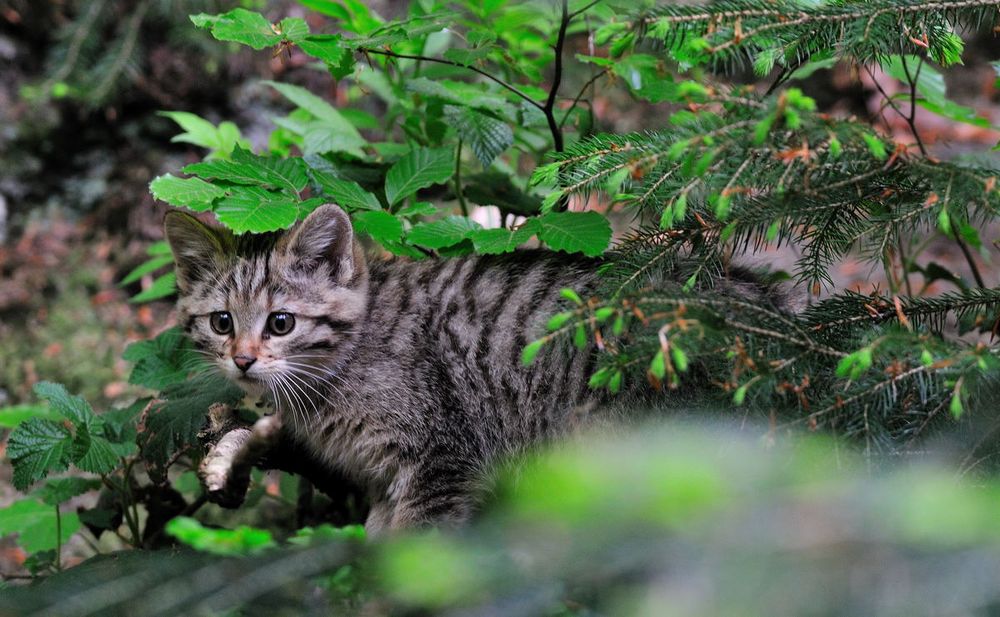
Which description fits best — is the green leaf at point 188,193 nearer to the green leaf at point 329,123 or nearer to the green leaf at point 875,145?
the green leaf at point 329,123

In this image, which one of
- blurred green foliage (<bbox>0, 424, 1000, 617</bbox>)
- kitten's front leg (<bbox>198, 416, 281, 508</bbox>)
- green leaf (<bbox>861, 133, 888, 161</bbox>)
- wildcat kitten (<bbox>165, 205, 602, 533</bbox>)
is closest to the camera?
blurred green foliage (<bbox>0, 424, 1000, 617</bbox>)

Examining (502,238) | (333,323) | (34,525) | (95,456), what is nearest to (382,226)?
(502,238)

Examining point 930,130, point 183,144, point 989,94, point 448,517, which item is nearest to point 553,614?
point 448,517

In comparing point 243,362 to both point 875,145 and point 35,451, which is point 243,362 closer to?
point 35,451

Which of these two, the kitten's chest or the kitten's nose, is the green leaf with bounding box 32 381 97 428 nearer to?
the kitten's nose

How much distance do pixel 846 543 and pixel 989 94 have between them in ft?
21.4

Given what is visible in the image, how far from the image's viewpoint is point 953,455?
1.62 m

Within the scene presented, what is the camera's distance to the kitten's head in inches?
102

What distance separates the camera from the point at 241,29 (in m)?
2.22

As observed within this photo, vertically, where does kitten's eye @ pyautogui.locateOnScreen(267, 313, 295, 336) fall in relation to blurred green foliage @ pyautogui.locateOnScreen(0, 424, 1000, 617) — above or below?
below

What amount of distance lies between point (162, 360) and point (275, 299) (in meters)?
0.48

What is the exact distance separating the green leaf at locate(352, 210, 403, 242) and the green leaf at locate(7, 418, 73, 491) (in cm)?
107

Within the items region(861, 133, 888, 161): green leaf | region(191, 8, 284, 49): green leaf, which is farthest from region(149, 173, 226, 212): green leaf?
region(861, 133, 888, 161): green leaf

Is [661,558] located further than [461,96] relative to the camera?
No
